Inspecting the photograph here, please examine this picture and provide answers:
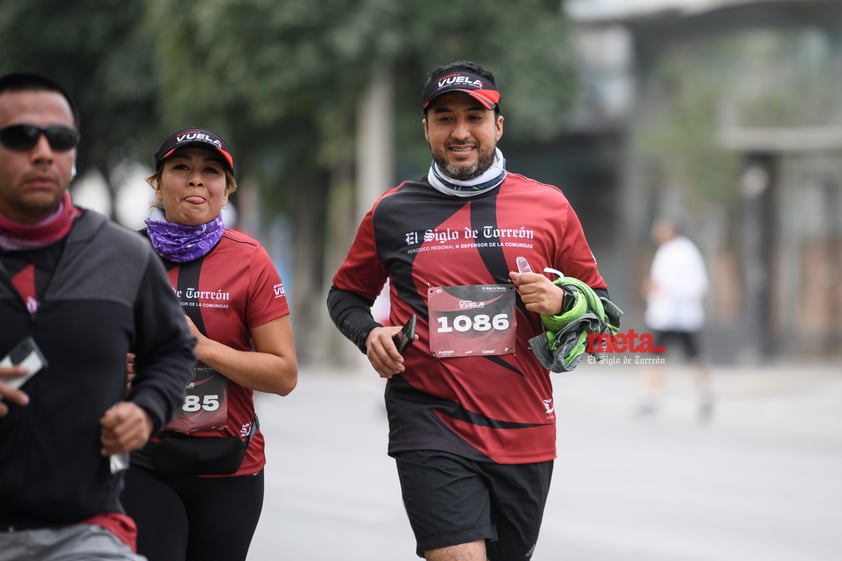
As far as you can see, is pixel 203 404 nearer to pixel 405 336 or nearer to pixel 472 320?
pixel 405 336

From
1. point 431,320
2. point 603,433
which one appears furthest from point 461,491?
point 603,433

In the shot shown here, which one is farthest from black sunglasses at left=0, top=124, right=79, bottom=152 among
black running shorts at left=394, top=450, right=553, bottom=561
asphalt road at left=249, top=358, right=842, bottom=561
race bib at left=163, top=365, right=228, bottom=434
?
asphalt road at left=249, top=358, right=842, bottom=561

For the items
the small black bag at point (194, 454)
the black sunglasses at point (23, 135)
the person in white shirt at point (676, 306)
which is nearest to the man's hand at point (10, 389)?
the black sunglasses at point (23, 135)

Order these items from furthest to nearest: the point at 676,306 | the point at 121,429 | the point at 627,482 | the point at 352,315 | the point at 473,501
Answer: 1. the point at 676,306
2. the point at 627,482
3. the point at 352,315
4. the point at 473,501
5. the point at 121,429

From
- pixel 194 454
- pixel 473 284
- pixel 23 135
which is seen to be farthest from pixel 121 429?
pixel 473 284

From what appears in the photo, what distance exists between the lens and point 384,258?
16.1 ft

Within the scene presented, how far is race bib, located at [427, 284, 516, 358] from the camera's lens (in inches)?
181

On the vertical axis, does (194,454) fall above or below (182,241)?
below

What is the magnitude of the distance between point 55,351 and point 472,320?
5.65 ft

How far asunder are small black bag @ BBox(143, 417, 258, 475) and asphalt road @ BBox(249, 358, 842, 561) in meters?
3.44

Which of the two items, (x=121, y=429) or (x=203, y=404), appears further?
(x=203, y=404)

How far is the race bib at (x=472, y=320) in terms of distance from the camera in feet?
15.1

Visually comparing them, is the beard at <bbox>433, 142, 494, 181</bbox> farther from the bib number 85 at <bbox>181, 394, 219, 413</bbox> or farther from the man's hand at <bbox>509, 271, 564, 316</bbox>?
the bib number 85 at <bbox>181, 394, 219, 413</bbox>

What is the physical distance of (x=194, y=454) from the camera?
443 cm
